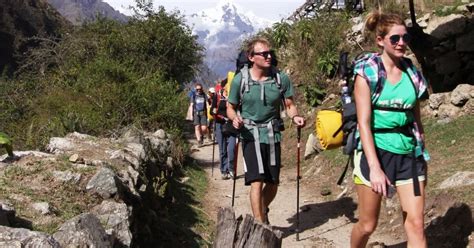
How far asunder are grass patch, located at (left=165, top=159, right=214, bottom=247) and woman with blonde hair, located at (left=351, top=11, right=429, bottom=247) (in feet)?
10.1

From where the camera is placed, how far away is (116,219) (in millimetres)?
4473

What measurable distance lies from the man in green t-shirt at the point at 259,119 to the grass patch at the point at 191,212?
121 centimetres

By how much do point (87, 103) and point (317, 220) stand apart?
488 cm

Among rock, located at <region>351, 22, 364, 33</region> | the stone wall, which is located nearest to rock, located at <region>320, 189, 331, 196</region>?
the stone wall

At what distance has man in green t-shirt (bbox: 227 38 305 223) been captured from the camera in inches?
215

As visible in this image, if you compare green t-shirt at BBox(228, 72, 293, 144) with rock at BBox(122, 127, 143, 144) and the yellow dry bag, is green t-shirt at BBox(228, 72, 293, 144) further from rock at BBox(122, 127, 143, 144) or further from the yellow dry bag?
rock at BBox(122, 127, 143, 144)

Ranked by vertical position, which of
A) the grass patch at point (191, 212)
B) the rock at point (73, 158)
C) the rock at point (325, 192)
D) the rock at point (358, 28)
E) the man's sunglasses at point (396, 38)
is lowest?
the grass patch at point (191, 212)

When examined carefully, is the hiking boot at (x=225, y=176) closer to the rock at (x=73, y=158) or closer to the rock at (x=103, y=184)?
the rock at (x=73, y=158)

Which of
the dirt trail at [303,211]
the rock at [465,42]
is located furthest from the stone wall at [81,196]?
the rock at [465,42]

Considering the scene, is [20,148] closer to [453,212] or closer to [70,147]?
[70,147]

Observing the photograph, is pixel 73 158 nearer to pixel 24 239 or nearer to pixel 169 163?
pixel 24 239

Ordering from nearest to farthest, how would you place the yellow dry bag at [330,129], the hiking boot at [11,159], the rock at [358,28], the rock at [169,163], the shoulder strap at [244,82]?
the yellow dry bag at [330,129]
the hiking boot at [11,159]
the shoulder strap at [244,82]
the rock at [169,163]
the rock at [358,28]

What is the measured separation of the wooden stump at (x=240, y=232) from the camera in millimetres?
3453

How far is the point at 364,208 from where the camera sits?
3701mm
